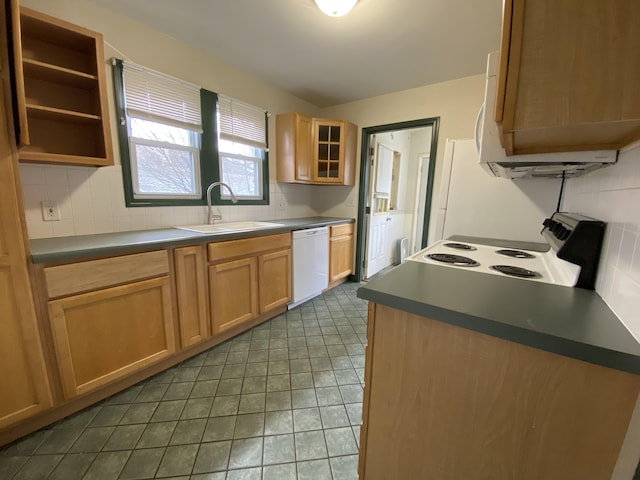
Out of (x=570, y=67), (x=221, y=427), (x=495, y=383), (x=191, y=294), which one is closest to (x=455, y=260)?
(x=495, y=383)

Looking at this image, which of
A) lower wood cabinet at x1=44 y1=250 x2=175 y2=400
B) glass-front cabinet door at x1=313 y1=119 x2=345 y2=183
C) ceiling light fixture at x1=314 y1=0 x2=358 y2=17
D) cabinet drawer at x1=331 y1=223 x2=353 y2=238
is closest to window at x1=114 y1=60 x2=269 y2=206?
glass-front cabinet door at x1=313 y1=119 x2=345 y2=183

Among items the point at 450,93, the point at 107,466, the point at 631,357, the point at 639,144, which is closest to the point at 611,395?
the point at 631,357

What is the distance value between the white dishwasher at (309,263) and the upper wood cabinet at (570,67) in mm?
2114

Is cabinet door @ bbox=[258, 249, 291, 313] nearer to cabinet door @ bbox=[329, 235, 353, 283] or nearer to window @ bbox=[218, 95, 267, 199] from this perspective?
cabinet door @ bbox=[329, 235, 353, 283]

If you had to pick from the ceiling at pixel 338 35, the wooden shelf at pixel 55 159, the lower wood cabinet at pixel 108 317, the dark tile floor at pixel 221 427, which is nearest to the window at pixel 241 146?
the ceiling at pixel 338 35

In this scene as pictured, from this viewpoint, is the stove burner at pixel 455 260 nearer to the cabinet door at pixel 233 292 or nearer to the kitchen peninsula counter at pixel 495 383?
the kitchen peninsula counter at pixel 495 383

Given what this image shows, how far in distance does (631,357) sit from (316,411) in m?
1.39

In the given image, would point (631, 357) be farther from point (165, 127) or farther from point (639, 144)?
point (165, 127)

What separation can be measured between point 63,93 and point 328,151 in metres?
2.34

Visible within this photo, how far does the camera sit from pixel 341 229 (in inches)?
129

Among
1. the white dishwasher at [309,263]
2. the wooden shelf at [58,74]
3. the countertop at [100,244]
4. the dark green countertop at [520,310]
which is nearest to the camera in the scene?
the dark green countertop at [520,310]

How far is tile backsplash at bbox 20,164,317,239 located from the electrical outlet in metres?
0.02

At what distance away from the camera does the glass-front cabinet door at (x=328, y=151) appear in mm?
3119

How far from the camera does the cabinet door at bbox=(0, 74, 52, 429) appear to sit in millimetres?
1093
